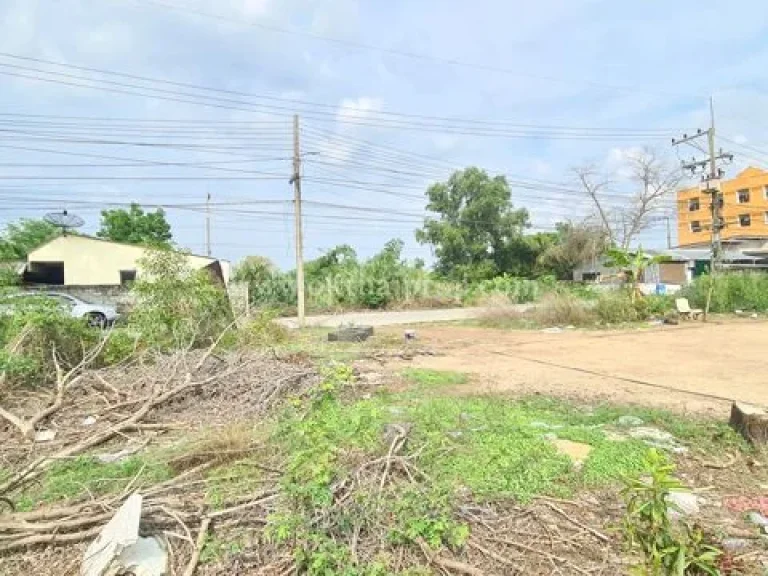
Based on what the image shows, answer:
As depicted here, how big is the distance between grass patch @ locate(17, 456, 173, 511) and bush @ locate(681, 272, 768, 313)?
63.5 feet

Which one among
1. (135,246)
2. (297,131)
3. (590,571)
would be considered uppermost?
(297,131)

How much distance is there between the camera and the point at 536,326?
1675cm

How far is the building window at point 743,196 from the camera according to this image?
43875 mm

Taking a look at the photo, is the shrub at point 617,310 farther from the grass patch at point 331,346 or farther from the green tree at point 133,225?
the green tree at point 133,225

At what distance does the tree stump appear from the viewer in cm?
446

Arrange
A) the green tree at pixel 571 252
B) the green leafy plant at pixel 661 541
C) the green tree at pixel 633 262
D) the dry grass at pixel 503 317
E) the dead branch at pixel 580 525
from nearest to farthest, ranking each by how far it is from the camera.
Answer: the green leafy plant at pixel 661 541 < the dead branch at pixel 580 525 < the dry grass at pixel 503 317 < the green tree at pixel 633 262 < the green tree at pixel 571 252

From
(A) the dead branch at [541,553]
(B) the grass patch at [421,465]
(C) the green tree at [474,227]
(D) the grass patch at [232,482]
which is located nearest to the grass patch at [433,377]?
(B) the grass patch at [421,465]

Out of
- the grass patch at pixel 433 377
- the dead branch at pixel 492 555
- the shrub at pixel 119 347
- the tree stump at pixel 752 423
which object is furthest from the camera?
the shrub at pixel 119 347

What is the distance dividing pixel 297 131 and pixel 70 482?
1653 centimetres

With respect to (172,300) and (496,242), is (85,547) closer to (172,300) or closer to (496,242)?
(172,300)

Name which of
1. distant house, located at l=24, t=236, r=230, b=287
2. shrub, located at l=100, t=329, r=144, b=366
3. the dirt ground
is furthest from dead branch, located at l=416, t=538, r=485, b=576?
distant house, located at l=24, t=236, r=230, b=287

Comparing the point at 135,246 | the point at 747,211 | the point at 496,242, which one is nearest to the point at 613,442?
the point at 135,246

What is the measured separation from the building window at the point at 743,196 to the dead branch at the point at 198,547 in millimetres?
50414

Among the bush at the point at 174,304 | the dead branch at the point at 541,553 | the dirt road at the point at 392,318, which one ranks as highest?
the bush at the point at 174,304
